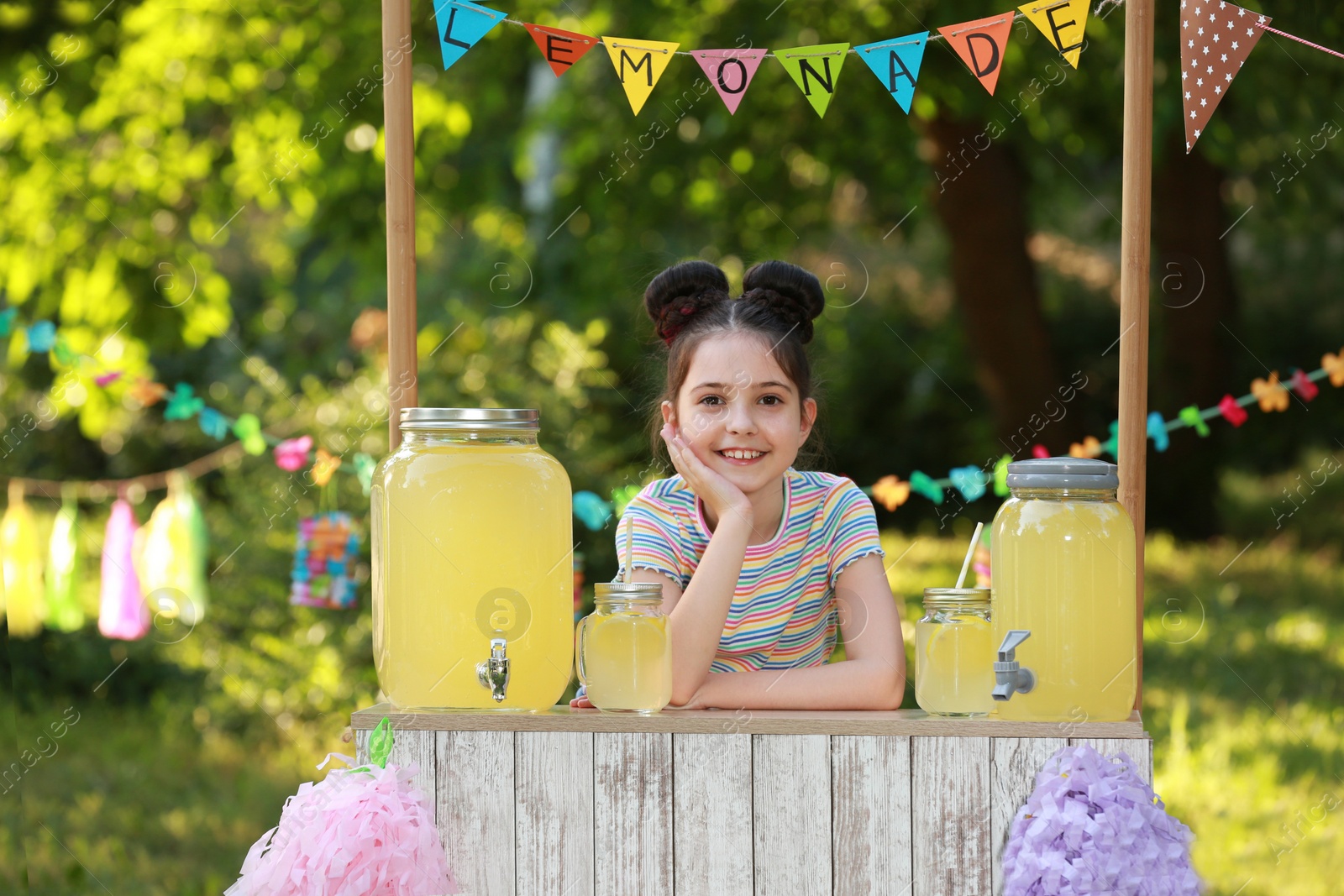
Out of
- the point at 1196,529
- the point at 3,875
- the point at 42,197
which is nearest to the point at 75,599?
the point at 3,875

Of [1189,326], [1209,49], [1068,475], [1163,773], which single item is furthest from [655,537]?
[1189,326]

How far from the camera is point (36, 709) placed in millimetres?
5863

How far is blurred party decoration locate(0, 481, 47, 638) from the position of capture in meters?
4.50

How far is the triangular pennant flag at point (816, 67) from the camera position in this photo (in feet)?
7.22

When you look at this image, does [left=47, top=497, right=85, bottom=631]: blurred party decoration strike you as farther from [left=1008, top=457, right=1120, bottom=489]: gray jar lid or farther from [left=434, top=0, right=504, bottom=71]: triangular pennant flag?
[left=1008, top=457, right=1120, bottom=489]: gray jar lid

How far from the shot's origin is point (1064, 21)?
6.67ft

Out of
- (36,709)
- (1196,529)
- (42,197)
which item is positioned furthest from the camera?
(1196,529)

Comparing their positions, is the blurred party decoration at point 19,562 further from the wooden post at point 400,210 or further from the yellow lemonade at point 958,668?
the yellow lemonade at point 958,668

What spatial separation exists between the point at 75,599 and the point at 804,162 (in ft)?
16.2

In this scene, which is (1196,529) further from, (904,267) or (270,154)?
(270,154)

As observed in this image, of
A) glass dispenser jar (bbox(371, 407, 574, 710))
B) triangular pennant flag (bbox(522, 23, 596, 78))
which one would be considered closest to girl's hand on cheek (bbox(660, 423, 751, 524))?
glass dispenser jar (bbox(371, 407, 574, 710))

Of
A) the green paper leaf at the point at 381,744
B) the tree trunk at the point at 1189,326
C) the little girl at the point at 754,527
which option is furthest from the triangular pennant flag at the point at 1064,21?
the tree trunk at the point at 1189,326

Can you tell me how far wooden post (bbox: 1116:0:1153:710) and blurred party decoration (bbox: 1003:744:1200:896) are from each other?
0.26 meters

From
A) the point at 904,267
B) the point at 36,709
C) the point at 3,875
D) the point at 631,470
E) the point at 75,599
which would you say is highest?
the point at 904,267
